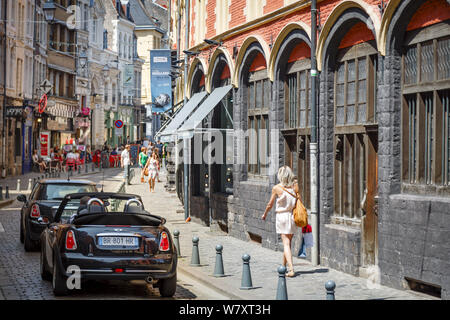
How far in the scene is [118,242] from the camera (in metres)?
10.9

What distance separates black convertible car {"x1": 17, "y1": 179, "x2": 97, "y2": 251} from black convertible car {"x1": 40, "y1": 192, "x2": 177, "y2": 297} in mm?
4686

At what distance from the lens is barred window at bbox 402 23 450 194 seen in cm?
1134

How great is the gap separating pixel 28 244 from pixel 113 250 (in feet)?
19.0

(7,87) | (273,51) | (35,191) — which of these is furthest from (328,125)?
(7,87)

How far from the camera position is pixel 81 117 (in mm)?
70500

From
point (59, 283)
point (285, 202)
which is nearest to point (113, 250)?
point (59, 283)

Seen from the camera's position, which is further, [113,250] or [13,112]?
[13,112]

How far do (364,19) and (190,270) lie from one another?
4.85 meters

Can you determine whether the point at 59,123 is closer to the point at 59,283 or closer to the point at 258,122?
the point at 258,122

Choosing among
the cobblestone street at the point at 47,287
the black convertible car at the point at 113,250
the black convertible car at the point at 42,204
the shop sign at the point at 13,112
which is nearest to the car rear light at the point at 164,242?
the black convertible car at the point at 113,250

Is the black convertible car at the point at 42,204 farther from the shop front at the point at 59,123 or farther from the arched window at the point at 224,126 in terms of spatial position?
the shop front at the point at 59,123

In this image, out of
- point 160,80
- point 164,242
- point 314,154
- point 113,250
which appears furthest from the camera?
point 160,80
